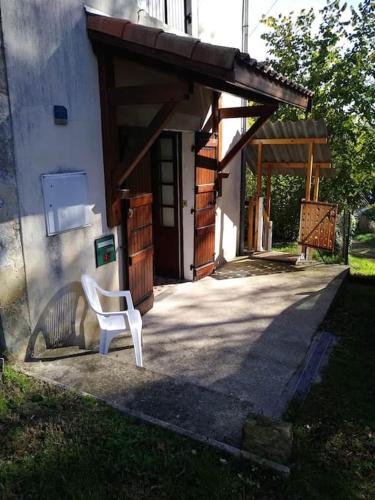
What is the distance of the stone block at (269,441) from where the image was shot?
2219mm

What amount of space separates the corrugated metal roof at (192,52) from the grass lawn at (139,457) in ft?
8.57

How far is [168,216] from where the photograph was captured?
6.41 metres

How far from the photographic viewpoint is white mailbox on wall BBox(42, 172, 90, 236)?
3338mm

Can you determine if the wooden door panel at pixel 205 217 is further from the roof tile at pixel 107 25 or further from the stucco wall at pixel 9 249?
the stucco wall at pixel 9 249

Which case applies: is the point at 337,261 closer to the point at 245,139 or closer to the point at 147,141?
the point at 245,139

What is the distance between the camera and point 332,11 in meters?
9.79

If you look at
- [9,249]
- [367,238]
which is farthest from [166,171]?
[367,238]

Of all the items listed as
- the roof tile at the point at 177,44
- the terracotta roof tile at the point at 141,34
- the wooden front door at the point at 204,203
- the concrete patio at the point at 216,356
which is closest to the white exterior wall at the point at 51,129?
the terracotta roof tile at the point at 141,34

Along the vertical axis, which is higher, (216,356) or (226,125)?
(226,125)

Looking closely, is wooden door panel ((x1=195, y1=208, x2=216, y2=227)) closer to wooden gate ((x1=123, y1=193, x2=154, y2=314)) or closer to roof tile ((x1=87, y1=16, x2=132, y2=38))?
wooden gate ((x1=123, y1=193, x2=154, y2=314))

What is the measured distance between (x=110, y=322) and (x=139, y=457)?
1.85 m

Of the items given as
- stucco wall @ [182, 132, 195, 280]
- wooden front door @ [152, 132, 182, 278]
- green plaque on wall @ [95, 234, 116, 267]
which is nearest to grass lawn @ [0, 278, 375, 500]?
green plaque on wall @ [95, 234, 116, 267]

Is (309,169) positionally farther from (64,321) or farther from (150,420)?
(150,420)

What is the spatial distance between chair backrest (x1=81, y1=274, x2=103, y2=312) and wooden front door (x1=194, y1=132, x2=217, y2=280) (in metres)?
2.71
